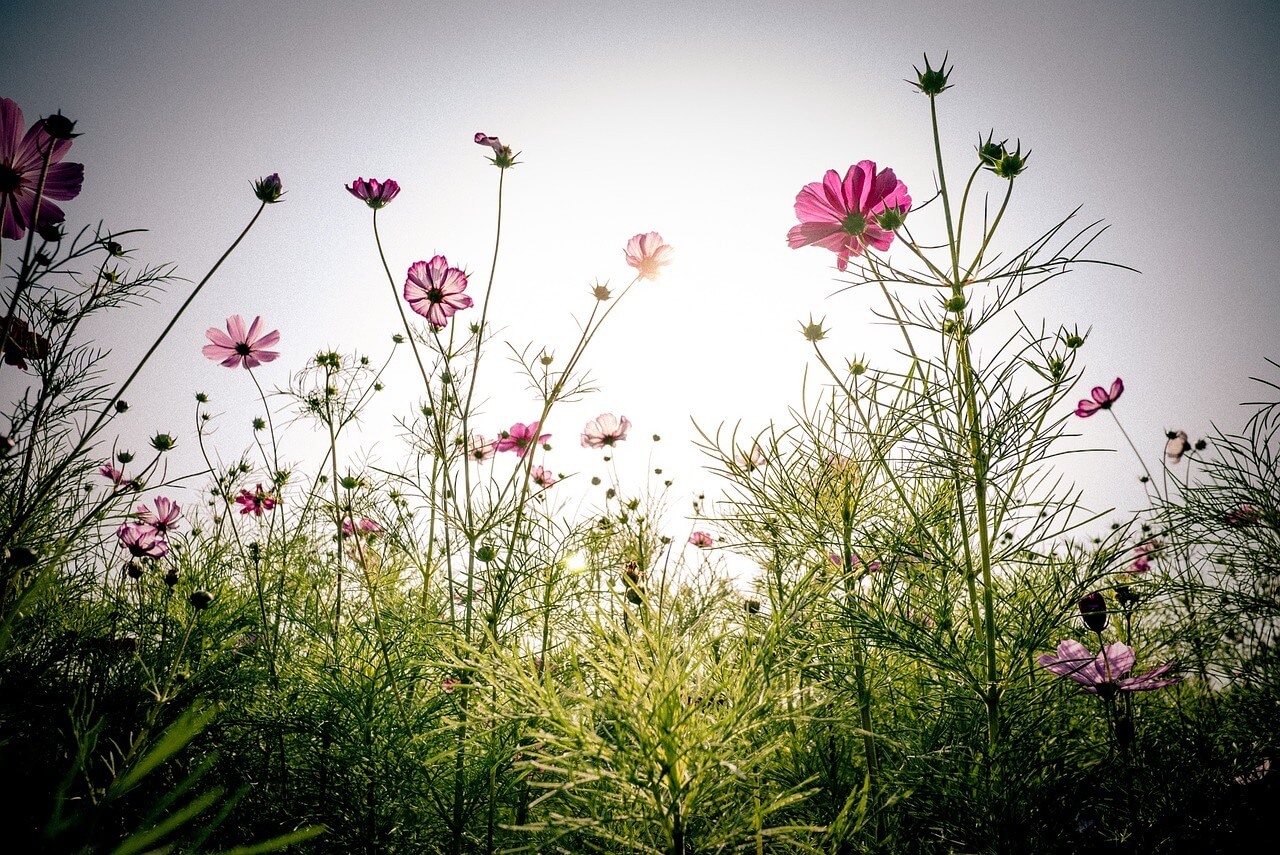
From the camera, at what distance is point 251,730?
169 centimetres

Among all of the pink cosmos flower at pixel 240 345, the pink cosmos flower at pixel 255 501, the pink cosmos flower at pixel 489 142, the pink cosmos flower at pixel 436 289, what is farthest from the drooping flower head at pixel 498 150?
the pink cosmos flower at pixel 255 501

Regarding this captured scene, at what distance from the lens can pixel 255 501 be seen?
2.44m

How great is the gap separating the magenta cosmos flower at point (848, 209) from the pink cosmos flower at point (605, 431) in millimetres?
1413

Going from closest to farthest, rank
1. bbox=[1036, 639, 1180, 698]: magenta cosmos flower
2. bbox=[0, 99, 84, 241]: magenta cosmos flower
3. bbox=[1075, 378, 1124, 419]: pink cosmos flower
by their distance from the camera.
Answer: bbox=[0, 99, 84, 241]: magenta cosmos flower
bbox=[1036, 639, 1180, 698]: magenta cosmos flower
bbox=[1075, 378, 1124, 419]: pink cosmos flower

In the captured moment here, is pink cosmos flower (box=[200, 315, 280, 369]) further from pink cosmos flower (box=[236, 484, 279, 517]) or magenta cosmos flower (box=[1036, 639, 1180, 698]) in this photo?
magenta cosmos flower (box=[1036, 639, 1180, 698])

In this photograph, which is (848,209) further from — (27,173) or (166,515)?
(166,515)

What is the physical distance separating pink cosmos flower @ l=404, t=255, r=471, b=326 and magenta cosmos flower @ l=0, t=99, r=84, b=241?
27.7 inches

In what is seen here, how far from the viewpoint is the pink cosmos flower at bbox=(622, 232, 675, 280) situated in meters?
1.62

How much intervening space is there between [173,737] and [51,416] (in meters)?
1.65

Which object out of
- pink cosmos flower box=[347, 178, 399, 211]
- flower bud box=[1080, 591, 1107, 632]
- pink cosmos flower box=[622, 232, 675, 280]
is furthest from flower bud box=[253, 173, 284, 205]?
flower bud box=[1080, 591, 1107, 632]

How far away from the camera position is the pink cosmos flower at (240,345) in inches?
79.6

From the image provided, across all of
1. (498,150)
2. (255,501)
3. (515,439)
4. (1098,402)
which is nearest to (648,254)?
(498,150)

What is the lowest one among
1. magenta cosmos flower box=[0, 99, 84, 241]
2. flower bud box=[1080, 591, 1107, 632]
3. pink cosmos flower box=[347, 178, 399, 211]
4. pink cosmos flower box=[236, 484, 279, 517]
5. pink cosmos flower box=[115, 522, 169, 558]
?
flower bud box=[1080, 591, 1107, 632]

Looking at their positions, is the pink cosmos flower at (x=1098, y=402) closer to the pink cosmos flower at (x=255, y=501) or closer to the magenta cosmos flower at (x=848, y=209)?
the magenta cosmos flower at (x=848, y=209)
